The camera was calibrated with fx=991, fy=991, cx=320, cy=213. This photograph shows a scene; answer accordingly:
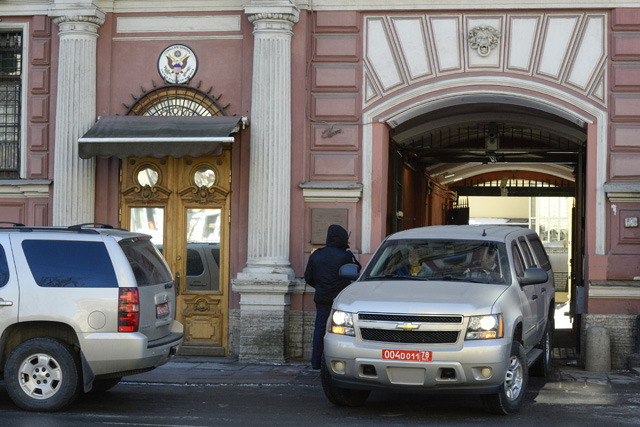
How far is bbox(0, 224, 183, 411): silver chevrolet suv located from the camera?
9133mm

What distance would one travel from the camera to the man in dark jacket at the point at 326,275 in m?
12.5

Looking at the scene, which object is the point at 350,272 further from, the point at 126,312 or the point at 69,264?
the point at 69,264

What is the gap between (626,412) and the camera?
30.9 ft

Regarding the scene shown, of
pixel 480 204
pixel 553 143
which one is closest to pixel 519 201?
pixel 480 204

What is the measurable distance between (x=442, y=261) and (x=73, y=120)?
6576 millimetres

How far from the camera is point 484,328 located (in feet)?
28.8

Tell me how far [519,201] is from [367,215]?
87.2 feet

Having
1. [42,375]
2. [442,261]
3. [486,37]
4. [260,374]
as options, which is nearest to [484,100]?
[486,37]

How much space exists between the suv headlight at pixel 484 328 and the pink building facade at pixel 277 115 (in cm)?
480

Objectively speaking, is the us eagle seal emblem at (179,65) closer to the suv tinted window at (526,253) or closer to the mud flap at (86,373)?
the suv tinted window at (526,253)

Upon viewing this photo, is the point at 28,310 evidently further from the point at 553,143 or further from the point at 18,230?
the point at 553,143

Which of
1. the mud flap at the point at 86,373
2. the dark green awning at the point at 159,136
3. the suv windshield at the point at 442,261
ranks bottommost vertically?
the mud flap at the point at 86,373

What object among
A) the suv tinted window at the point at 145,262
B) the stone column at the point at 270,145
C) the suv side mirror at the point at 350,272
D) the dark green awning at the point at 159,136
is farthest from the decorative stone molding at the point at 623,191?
the suv tinted window at the point at 145,262

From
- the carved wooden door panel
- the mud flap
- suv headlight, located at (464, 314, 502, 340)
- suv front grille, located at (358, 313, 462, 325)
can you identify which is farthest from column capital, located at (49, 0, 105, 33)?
suv headlight, located at (464, 314, 502, 340)
